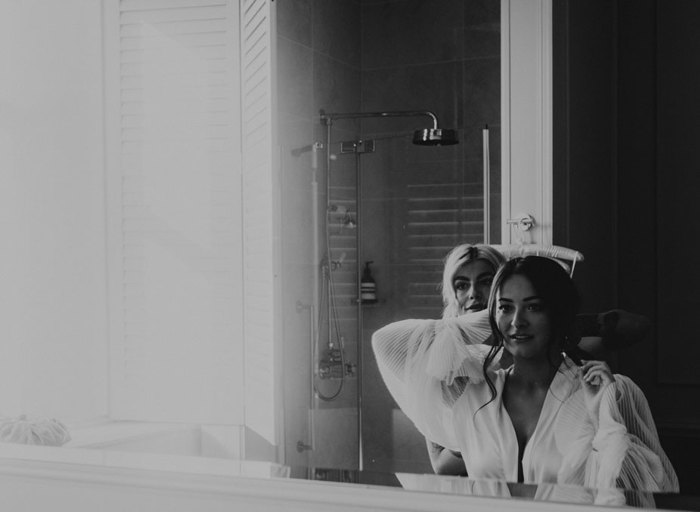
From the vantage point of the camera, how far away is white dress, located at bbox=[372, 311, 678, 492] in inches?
32.7

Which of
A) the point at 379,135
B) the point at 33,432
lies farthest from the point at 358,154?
the point at 33,432

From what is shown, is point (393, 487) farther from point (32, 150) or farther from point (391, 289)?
point (32, 150)

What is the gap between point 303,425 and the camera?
110 centimetres

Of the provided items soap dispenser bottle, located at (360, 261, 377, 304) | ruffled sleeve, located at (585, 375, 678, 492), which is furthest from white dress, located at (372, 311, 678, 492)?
soap dispenser bottle, located at (360, 261, 377, 304)

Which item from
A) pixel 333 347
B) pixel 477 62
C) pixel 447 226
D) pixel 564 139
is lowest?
pixel 333 347

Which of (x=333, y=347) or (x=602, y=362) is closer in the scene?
(x=602, y=362)

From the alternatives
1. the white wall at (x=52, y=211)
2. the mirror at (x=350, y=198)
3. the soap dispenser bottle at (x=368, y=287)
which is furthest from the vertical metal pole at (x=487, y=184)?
the white wall at (x=52, y=211)

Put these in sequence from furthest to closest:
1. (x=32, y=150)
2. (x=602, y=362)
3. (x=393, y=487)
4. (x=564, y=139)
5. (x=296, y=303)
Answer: (x=32, y=150) < (x=564, y=139) < (x=296, y=303) < (x=602, y=362) < (x=393, y=487)

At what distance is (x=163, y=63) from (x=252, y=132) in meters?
0.23

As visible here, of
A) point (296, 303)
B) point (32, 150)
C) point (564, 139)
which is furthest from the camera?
point (32, 150)

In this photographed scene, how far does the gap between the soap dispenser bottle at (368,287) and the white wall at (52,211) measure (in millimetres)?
464

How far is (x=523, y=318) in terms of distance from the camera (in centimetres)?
87

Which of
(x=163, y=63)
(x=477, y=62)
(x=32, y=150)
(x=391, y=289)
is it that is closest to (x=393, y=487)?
(x=391, y=289)

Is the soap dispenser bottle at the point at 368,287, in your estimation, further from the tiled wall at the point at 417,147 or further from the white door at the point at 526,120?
the white door at the point at 526,120
